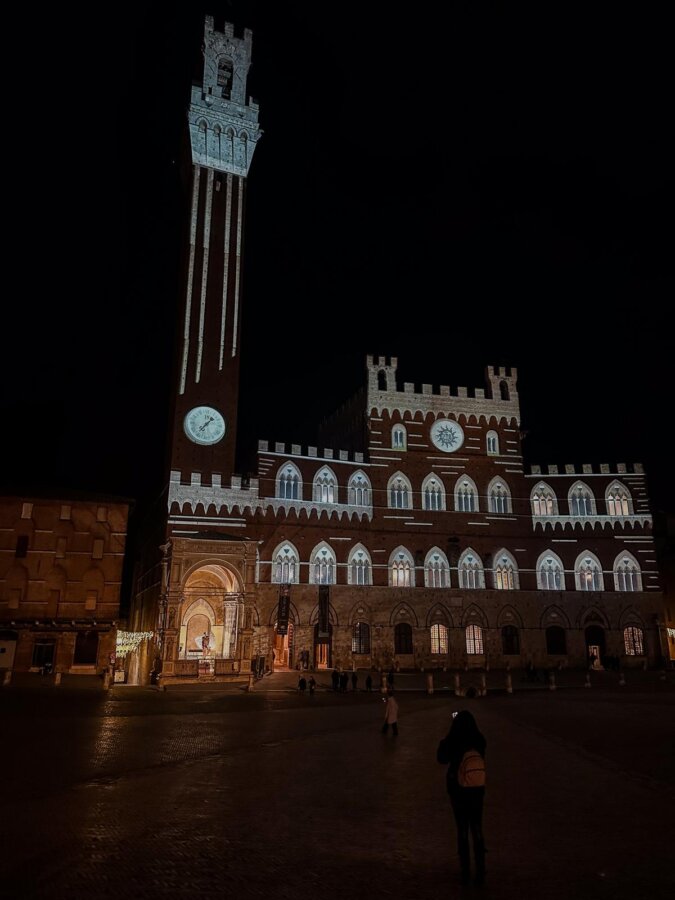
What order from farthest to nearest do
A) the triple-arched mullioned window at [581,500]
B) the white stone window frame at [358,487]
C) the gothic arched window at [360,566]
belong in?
the triple-arched mullioned window at [581,500] → the white stone window frame at [358,487] → the gothic arched window at [360,566]

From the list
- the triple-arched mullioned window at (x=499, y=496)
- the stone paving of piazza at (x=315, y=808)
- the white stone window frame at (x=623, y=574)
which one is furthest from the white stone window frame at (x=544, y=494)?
the stone paving of piazza at (x=315, y=808)

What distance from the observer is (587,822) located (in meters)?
9.95

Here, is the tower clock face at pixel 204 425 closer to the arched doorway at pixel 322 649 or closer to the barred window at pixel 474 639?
the arched doorway at pixel 322 649

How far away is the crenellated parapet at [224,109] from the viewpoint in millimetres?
47219

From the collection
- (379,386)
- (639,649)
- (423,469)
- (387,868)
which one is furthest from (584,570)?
(387,868)

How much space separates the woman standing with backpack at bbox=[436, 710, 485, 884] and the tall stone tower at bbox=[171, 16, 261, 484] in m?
35.8

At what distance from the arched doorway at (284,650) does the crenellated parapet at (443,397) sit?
17878 mm

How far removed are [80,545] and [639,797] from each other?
4088 cm

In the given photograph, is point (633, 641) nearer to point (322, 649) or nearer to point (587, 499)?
point (587, 499)

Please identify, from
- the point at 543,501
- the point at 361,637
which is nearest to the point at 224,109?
the point at 543,501

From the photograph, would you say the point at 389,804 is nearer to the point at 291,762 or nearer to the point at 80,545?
the point at 291,762

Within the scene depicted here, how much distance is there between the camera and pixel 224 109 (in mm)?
47719

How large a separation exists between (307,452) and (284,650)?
1382 cm

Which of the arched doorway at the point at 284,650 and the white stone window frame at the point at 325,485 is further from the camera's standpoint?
the white stone window frame at the point at 325,485
